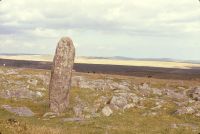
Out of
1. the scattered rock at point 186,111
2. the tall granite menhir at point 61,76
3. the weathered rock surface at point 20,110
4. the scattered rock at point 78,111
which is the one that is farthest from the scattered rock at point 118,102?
the weathered rock surface at point 20,110

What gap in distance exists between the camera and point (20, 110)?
153ft

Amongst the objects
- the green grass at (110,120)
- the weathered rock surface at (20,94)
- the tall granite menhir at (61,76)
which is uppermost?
the tall granite menhir at (61,76)

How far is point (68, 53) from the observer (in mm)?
48250

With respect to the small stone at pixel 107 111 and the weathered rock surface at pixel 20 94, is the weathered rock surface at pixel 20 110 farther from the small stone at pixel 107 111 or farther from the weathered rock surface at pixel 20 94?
the weathered rock surface at pixel 20 94

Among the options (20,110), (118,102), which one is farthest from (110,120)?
(20,110)

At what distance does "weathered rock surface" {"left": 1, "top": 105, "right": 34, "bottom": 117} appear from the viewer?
1776 inches

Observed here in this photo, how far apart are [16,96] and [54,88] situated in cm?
1216

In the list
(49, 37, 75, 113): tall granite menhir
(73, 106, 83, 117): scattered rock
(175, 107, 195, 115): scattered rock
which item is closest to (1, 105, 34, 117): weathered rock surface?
(49, 37, 75, 113): tall granite menhir

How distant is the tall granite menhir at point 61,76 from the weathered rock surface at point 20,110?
3.01 m

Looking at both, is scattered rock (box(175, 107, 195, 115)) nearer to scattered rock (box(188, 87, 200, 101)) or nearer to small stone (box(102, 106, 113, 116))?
small stone (box(102, 106, 113, 116))

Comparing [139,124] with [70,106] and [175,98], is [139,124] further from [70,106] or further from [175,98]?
[175,98]

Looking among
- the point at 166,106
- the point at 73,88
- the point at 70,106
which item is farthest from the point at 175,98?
the point at 70,106

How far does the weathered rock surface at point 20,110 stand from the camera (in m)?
45.1

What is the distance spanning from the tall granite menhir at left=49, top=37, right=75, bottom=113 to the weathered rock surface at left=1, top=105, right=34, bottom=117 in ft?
9.89
